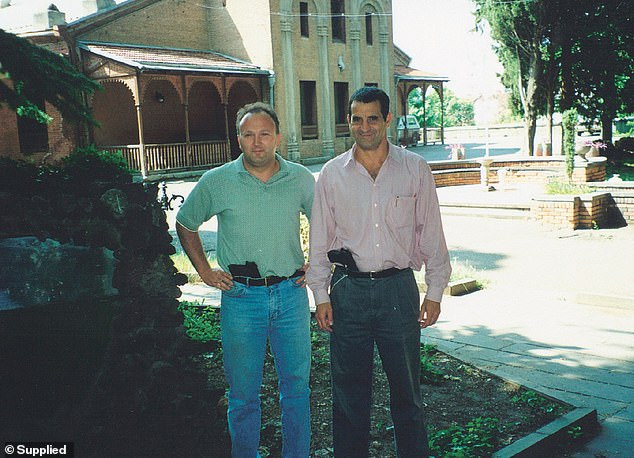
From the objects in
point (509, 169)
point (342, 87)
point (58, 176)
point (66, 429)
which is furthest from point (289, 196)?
point (342, 87)

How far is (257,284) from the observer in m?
3.28

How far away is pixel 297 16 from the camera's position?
29.5 meters

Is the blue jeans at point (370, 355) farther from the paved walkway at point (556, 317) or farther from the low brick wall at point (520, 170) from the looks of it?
the low brick wall at point (520, 170)

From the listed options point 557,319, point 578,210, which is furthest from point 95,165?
point 578,210

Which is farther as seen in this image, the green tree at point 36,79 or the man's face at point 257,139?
the man's face at point 257,139

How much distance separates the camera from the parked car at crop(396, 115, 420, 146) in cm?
3766

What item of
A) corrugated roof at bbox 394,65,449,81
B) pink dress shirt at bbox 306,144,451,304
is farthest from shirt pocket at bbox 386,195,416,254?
corrugated roof at bbox 394,65,449,81

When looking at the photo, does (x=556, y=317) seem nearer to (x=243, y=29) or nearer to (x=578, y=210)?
(x=578, y=210)

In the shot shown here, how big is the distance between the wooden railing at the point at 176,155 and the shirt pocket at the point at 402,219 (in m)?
21.1

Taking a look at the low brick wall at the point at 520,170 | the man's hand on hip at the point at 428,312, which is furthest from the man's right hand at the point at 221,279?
the low brick wall at the point at 520,170

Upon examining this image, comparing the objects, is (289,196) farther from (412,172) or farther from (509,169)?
(509,169)

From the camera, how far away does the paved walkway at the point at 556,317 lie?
4.80 meters

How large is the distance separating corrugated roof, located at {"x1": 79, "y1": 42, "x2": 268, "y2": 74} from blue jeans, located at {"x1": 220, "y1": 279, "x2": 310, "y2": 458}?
20671 mm

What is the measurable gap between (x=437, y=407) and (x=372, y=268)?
1.56m
